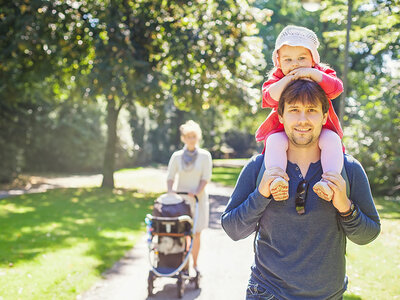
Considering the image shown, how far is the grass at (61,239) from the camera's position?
18.6 feet

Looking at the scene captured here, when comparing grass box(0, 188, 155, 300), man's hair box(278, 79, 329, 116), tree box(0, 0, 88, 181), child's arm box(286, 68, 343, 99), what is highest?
tree box(0, 0, 88, 181)

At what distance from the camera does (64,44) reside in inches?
528

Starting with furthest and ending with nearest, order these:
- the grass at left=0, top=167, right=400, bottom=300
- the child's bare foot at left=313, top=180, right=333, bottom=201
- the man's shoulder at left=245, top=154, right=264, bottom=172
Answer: the grass at left=0, top=167, right=400, bottom=300, the man's shoulder at left=245, top=154, right=264, bottom=172, the child's bare foot at left=313, top=180, right=333, bottom=201

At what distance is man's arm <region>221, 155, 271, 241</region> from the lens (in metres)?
2.15

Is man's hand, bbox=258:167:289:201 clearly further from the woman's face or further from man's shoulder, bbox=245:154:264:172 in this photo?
the woman's face

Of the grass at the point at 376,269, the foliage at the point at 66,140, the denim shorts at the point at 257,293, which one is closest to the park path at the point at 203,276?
the grass at the point at 376,269

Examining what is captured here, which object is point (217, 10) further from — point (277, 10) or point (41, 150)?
point (277, 10)

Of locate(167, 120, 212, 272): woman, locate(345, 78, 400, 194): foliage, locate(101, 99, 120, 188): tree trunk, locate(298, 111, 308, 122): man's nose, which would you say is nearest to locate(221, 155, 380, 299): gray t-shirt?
locate(298, 111, 308, 122): man's nose

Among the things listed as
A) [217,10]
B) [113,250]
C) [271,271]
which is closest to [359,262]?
[113,250]

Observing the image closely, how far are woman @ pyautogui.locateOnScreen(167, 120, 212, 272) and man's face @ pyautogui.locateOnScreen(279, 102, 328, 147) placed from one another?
3823 mm

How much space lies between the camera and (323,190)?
1.94 metres

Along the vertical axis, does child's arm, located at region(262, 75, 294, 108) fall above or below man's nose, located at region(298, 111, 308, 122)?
above

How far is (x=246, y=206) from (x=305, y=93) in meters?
0.63

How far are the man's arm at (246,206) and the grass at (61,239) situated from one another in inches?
144
